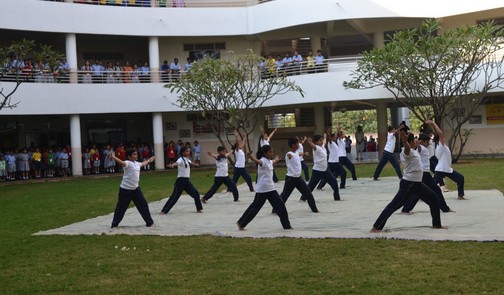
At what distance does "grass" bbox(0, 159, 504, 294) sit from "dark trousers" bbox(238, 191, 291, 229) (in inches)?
35.4

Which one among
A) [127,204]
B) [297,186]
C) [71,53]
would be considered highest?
[71,53]

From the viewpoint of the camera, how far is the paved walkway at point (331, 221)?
9695mm

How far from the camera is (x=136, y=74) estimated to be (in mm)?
30219

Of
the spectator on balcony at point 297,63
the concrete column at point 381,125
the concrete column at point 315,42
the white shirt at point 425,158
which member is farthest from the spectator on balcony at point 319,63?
the white shirt at point 425,158

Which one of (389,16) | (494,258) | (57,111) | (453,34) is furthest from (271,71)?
(494,258)

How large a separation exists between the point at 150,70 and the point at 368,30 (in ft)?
34.3

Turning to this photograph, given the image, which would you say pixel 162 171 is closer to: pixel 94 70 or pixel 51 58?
pixel 94 70

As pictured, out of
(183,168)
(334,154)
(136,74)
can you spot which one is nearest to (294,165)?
(183,168)

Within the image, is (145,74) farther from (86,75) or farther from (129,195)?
(129,195)

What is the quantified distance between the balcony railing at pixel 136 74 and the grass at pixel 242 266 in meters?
18.0

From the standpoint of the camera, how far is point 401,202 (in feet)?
31.8

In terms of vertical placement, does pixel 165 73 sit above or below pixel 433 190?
above

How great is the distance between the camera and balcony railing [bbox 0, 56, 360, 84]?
2797 centimetres

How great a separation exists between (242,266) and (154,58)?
23627 mm
